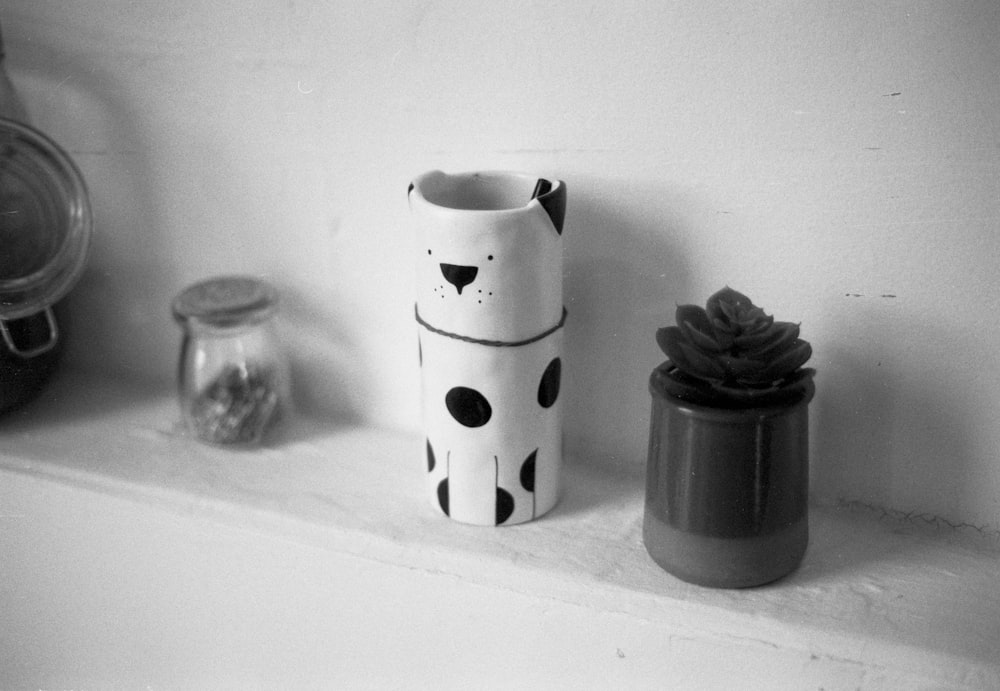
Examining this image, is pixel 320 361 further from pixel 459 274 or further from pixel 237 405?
pixel 459 274

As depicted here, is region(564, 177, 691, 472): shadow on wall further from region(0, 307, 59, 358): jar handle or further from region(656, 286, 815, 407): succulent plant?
region(0, 307, 59, 358): jar handle

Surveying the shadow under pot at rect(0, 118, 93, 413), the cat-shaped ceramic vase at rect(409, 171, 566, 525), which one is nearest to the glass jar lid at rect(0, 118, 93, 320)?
the shadow under pot at rect(0, 118, 93, 413)

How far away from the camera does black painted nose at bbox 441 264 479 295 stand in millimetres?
511

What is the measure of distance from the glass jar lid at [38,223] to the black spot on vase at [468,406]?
0.32 meters

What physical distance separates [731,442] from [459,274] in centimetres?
17

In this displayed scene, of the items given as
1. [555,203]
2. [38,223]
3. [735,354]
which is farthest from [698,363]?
[38,223]

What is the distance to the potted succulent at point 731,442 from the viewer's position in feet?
1.54

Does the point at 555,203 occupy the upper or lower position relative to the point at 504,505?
upper

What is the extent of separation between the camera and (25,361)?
0.68 m

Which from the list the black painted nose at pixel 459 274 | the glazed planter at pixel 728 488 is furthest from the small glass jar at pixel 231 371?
the glazed planter at pixel 728 488

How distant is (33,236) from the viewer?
669mm

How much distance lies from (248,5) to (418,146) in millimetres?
150

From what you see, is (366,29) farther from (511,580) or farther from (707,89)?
(511,580)

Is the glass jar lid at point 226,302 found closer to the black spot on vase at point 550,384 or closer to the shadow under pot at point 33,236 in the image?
the shadow under pot at point 33,236
